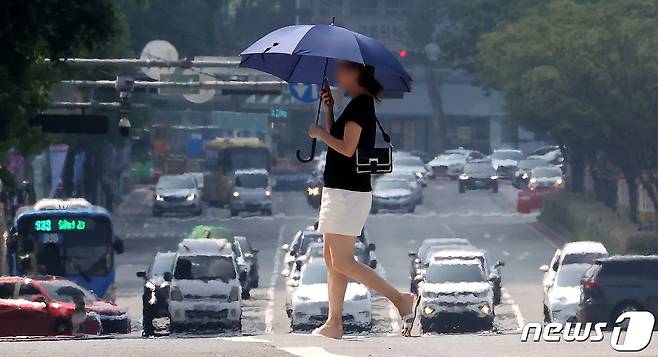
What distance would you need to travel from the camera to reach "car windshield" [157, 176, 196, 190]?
7712 cm

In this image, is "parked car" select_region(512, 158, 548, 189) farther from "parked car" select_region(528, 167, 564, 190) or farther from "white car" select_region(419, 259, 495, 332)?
"white car" select_region(419, 259, 495, 332)

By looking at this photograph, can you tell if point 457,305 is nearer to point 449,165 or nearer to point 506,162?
point 506,162

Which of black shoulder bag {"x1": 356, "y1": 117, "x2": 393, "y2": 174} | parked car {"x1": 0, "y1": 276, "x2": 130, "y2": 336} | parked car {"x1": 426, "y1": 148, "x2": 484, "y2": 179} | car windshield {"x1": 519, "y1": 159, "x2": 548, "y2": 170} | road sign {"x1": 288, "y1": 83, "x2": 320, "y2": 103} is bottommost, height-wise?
parked car {"x1": 426, "y1": 148, "x2": 484, "y2": 179}

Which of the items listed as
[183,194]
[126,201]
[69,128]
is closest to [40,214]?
[69,128]

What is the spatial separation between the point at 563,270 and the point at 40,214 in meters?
12.2

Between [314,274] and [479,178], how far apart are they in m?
49.9

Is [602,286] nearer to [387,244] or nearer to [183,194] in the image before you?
[387,244]

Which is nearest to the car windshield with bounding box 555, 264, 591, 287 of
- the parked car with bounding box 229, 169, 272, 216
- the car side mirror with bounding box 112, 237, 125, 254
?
the car side mirror with bounding box 112, 237, 125, 254

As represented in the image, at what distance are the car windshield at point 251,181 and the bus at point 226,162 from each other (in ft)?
9.25

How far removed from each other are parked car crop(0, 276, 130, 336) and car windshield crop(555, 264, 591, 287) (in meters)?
8.77

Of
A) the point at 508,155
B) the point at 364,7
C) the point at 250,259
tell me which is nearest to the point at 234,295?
the point at 250,259

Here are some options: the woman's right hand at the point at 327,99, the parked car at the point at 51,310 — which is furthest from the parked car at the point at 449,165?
the woman's right hand at the point at 327,99

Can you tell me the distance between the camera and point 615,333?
11484 millimetres

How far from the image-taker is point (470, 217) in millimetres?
74625
